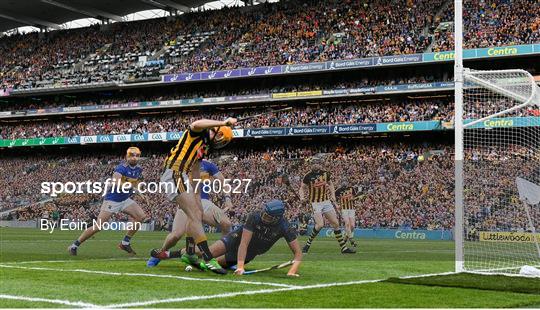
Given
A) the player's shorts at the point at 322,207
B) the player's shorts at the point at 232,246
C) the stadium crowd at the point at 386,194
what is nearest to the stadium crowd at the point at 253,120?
the stadium crowd at the point at 386,194

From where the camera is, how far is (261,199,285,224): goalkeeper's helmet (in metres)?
10.5

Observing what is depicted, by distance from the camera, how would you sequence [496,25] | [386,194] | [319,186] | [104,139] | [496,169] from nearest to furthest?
[319,186] < [496,169] < [386,194] < [496,25] < [104,139]

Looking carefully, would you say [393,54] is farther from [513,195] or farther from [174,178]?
[174,178]

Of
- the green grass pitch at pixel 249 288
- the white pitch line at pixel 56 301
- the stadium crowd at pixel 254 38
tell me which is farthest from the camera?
the stadium crowd at pixel 254 38

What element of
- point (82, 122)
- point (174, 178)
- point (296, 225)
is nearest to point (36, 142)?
point (82, 122)

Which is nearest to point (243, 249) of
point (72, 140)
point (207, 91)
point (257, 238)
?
point (257, 238)

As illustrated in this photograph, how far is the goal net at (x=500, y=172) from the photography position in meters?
13.6

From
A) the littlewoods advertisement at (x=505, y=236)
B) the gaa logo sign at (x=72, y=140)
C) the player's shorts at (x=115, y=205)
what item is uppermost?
the gaa logo sign at (x=72, y=140)

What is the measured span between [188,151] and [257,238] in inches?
67.5

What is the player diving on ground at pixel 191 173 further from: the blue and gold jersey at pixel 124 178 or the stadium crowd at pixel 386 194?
the stadium crowd at pixel 386 194

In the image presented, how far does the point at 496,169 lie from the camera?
25.0m

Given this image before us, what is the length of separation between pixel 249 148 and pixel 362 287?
4294cm

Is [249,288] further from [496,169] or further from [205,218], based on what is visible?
[496,169]

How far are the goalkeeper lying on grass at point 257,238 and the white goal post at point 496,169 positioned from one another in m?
3.45
